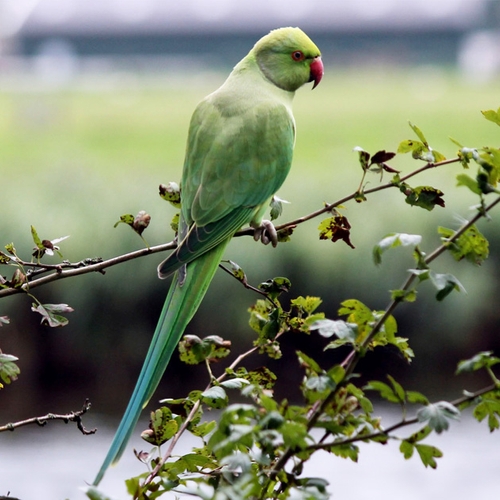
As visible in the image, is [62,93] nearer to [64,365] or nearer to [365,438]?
[64,365]

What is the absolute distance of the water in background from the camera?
464 centimetres

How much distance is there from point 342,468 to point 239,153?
374cm

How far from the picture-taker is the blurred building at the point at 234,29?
24594mm

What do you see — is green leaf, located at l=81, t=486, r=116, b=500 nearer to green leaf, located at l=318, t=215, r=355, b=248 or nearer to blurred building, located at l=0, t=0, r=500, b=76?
green leaf, located at l=318, t=215, r=355, b=248

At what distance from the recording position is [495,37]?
27.9 meters

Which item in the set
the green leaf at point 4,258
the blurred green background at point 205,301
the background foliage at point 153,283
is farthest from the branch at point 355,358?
the blurred green background at point 205,301

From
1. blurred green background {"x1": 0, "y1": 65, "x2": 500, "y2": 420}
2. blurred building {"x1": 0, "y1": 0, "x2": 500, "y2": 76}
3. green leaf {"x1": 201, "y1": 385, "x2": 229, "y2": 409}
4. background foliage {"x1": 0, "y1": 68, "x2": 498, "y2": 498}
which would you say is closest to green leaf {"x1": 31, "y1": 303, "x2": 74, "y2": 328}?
green leaf {"x1": 201, "y1": 385, "x2": 229, "y2": 409}

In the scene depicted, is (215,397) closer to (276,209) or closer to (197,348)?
(197,348)

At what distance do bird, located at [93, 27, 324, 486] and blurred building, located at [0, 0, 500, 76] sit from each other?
22.6 meters

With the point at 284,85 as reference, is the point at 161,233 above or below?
below

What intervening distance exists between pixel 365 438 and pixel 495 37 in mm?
29545

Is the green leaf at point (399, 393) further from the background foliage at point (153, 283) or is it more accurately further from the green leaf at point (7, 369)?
the background foliage at point (153, 283)

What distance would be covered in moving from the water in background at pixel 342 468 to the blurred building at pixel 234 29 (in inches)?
782

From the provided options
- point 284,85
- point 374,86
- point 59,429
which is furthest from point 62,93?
point 284,85
